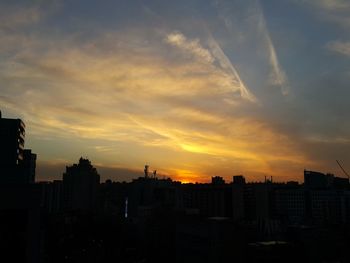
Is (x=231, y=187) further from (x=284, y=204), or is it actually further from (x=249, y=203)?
(x=284, y=204)

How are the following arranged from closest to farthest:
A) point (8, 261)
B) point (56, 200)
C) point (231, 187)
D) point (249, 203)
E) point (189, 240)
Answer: point (8, 261) → point (189, 240) → point (231, 187) → point (249, 203) → point (56, 200)

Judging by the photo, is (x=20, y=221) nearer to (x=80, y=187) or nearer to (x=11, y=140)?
(x=11, y=140)

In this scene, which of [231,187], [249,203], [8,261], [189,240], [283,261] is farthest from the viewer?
[249,203]

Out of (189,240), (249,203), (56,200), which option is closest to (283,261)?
(189,240)

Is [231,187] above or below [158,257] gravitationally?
above

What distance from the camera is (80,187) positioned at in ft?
537

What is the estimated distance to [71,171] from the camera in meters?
166

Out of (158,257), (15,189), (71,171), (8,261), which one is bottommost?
(158,257)

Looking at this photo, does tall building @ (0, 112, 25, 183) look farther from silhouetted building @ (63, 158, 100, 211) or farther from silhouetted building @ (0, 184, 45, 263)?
silhouetted building @ (63, 158, 100, 211)

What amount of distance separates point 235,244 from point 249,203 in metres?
79.6

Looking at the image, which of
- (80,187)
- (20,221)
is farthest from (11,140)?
(80,187)

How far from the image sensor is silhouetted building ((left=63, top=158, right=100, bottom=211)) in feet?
534

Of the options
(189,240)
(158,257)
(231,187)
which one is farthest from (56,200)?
(189,240)

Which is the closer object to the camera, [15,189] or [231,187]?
[15,189]
